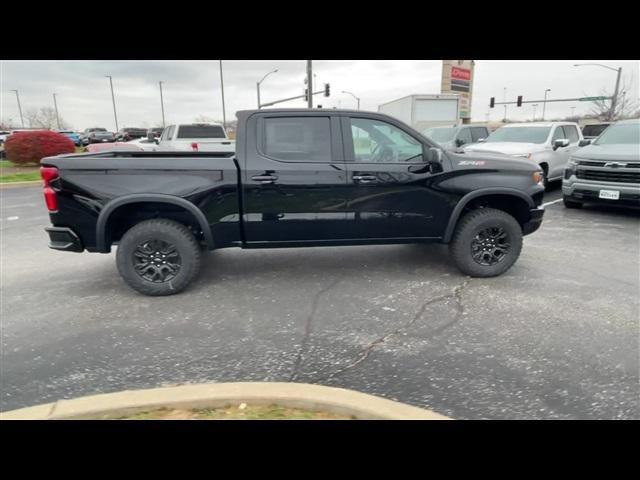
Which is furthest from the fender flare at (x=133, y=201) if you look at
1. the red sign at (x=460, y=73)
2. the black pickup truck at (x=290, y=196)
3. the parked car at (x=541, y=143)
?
the red sign at (x=460, y=73)

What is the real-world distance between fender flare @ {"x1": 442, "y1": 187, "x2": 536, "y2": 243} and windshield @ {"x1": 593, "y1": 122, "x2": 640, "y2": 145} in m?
4.89

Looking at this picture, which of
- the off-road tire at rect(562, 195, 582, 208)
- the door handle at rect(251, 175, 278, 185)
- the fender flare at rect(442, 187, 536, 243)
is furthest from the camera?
the off-road tire at rect(562, 195, 582, 208)

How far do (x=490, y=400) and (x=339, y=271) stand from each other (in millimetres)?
2595

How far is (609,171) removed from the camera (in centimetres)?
714

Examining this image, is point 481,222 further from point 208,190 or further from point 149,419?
point 149,419

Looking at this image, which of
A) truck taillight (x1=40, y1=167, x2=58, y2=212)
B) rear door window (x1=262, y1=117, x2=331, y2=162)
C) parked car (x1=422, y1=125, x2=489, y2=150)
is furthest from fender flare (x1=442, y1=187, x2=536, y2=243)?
parked car (x1=422, y1=125, x2=489, y2=150)

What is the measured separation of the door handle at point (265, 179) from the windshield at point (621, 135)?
730cm

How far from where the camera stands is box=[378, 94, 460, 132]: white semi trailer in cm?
1920

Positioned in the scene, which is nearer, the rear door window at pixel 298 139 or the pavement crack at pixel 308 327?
the pavement crack at pixel 308 327

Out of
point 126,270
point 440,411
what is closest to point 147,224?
point 126,270

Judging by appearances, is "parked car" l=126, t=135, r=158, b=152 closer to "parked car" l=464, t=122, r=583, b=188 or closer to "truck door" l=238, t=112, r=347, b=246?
"truck door" l=238, t=112, r=347, b=246

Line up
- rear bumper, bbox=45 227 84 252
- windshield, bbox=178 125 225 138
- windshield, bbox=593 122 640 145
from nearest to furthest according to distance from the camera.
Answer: rear bumper, bbox=45 227 84 252 → windshield, bbox=593 122 640 145 → windshield, bbox=178 125 225 138

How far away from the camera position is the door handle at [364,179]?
4.23 meters

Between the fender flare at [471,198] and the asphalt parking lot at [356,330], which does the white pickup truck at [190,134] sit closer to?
the asphalt parking lot at [356,330]
